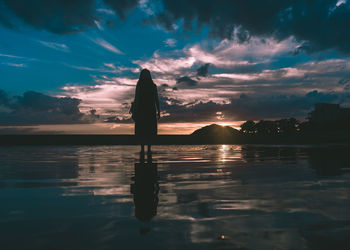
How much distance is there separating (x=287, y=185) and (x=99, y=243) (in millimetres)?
3904

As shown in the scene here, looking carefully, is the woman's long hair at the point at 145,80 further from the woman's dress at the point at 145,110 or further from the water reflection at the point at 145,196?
the water reflection at the point at 145,196

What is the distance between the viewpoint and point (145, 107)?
1110 centimetres

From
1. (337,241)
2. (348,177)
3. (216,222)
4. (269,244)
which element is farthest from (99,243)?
(348,177)

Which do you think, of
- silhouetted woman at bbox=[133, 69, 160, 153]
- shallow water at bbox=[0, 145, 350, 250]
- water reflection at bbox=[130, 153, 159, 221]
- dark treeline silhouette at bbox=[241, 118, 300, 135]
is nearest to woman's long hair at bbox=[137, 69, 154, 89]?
silhouetted woman at bbox=[133, 69, 160, 153]

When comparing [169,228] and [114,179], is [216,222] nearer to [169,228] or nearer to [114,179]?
[169,228]

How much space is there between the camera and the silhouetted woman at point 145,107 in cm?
1096

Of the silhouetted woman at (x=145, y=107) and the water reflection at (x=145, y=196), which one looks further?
the silhouetted woman at (x=145, y=107)

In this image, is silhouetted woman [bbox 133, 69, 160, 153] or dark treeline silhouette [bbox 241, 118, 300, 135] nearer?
silhouetted woman [bbox 133, 69, 160, 153]

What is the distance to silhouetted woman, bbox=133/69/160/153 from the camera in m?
11.0

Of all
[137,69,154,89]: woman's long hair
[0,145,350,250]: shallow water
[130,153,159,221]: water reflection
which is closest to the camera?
[0,145,350,250]: shallow water

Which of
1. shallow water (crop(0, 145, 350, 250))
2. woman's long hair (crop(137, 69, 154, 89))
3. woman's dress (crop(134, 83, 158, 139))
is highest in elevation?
woman's long hair (crop(137, 69, 154, 89))

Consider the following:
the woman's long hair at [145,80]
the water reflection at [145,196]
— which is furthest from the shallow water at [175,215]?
the woman's long hair at [145,80]

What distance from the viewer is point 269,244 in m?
2.28

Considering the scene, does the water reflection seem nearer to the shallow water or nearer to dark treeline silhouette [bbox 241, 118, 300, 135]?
the shallow water
